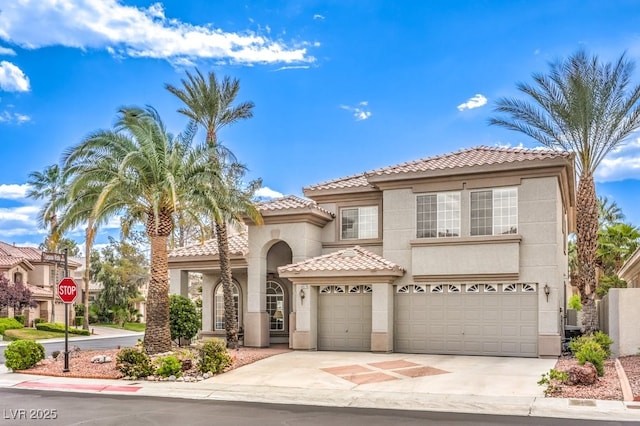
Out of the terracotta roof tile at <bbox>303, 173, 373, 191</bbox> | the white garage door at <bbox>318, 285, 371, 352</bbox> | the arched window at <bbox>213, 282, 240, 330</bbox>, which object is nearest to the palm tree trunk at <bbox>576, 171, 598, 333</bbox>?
the white garage door at <bbox>318, 285, 371, 352</bbox>

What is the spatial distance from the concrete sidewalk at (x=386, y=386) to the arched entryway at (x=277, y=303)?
5633 mm

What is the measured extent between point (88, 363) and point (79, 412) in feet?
24.2

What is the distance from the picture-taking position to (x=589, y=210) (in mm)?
21094

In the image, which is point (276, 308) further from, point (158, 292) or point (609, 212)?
point (609, 212)

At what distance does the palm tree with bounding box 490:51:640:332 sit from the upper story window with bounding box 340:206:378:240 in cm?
764

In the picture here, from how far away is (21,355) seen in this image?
19.3m

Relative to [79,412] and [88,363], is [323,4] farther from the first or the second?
[79,412]

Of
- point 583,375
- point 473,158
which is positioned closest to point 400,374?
point 583,375

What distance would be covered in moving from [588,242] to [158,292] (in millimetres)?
14552

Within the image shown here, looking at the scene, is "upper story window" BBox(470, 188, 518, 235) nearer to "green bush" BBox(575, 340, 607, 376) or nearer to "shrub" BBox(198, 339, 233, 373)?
"green bush" BBox(575, 340, 607, 376)

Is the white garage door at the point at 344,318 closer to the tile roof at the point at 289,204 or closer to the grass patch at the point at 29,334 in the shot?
the tile roof at the point at 289,204

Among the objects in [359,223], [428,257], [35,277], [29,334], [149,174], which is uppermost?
[149,174]

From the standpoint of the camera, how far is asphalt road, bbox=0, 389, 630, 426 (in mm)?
11883

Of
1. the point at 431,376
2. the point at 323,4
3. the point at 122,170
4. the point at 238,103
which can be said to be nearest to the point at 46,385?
the point at 122,170
